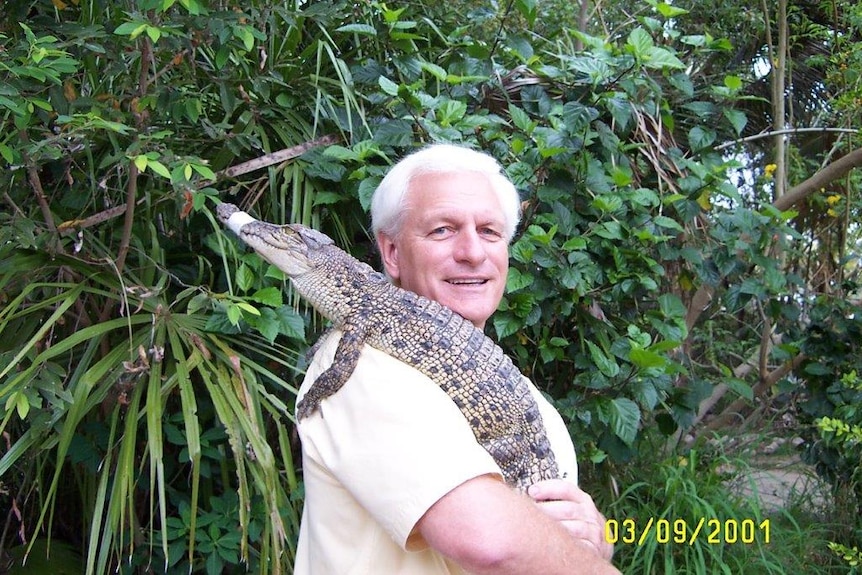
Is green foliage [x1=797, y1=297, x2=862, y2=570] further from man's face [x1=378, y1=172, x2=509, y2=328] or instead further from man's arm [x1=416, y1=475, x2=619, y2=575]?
man's arm [x1=416, y1=475, x2=619, y2=575]

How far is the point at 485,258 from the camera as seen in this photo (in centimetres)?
181

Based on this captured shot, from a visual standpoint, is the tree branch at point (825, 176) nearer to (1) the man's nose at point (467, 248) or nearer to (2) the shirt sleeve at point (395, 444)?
(1) the man's nose at point (467, 248)

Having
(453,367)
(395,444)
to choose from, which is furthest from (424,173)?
(395,444)

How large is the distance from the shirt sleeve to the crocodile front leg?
1.0 inches

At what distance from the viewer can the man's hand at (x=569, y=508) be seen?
1.54m

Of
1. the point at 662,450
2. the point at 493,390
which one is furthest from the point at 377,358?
the point at 662,450

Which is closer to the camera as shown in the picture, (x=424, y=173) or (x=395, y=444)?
(x=395, y=444)

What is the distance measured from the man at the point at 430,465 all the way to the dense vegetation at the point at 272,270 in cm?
65

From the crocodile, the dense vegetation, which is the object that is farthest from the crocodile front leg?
the dense vegetation

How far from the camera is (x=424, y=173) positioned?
1801 millimetres

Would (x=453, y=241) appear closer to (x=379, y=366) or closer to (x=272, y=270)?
(x=379, y=366)

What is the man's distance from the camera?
127cm
